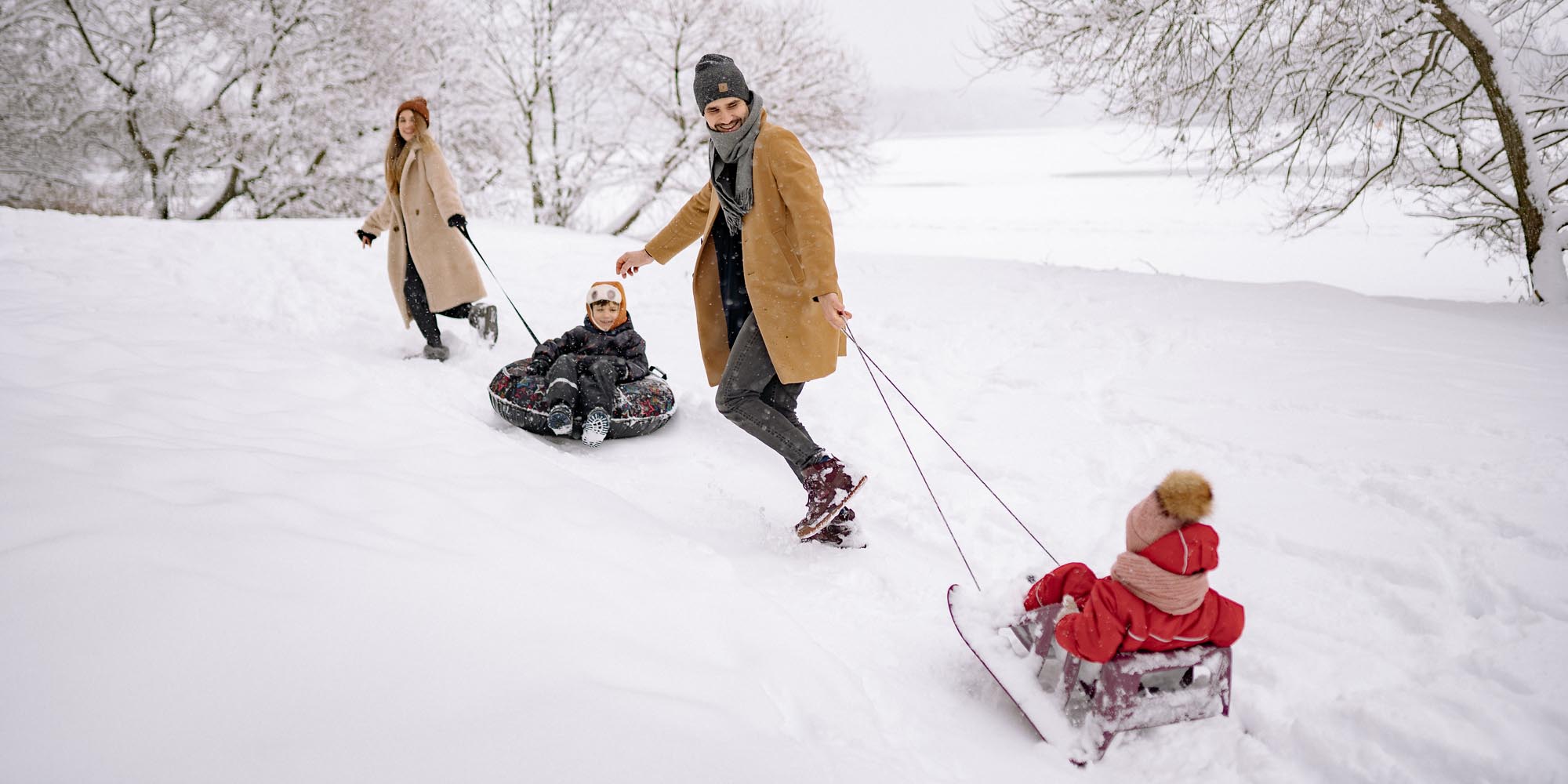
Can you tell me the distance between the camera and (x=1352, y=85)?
7688 mm

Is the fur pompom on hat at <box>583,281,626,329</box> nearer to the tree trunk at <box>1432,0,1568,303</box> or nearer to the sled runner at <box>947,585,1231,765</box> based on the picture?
the sled runner at <box>947,585,1231,765</box>

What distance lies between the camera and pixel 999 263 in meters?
8.52

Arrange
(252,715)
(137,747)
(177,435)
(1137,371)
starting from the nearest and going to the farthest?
(137,747)
(252,715)
(177,435)
(1137,371)

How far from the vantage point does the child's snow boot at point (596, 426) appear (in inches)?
171

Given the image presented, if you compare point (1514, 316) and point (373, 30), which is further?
point (373, 30)

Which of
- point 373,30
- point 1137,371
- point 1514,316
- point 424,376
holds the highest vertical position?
point 373,30

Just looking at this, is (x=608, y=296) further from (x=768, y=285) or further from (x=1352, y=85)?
(x=1352, y=85)

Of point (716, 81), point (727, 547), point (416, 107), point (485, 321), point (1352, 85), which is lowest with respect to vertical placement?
point (727, 547)

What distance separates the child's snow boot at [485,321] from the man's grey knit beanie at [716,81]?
146 inches

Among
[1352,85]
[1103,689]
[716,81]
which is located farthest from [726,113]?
[1352,85]

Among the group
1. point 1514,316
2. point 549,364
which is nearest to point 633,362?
point 549,364

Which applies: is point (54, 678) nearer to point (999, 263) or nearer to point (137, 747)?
point (137, 747)

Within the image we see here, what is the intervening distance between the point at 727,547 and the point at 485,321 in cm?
372

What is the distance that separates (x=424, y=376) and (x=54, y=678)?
4417 mm
